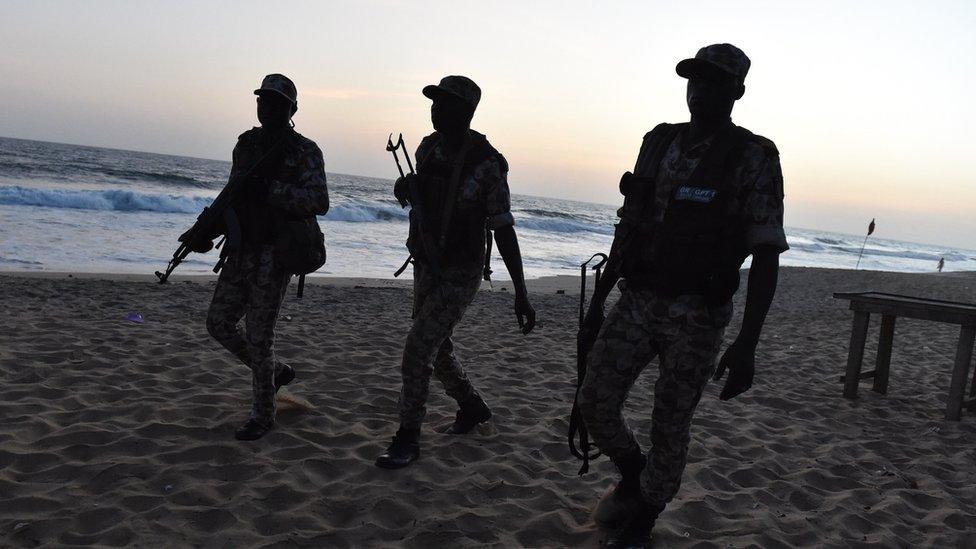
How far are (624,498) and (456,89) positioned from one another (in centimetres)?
208

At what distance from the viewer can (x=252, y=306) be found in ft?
12.1

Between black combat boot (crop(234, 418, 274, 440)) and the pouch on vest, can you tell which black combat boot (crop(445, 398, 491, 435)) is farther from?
the pouch on vest

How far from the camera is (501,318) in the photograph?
9.00 meters

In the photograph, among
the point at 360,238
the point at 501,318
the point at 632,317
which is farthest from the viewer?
the point at 360,238

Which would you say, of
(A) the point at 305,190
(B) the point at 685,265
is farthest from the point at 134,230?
(B) the point at 685,265

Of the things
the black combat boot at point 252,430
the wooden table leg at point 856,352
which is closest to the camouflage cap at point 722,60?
the black combat boot at point 252,430

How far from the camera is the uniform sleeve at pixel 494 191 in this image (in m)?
3.51

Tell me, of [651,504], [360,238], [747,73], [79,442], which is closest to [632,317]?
[651,504]

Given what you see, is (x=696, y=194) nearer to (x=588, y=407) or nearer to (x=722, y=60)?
(x=722, y=60)

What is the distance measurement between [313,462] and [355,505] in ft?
1.76

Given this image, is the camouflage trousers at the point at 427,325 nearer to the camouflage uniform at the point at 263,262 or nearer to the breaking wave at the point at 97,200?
→ the camouflage uniform at the point at 263,262

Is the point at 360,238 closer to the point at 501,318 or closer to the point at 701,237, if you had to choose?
the point at 501,318

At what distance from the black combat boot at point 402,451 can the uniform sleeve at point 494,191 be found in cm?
119

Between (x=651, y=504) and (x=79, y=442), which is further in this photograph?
(x=79, y=442)
